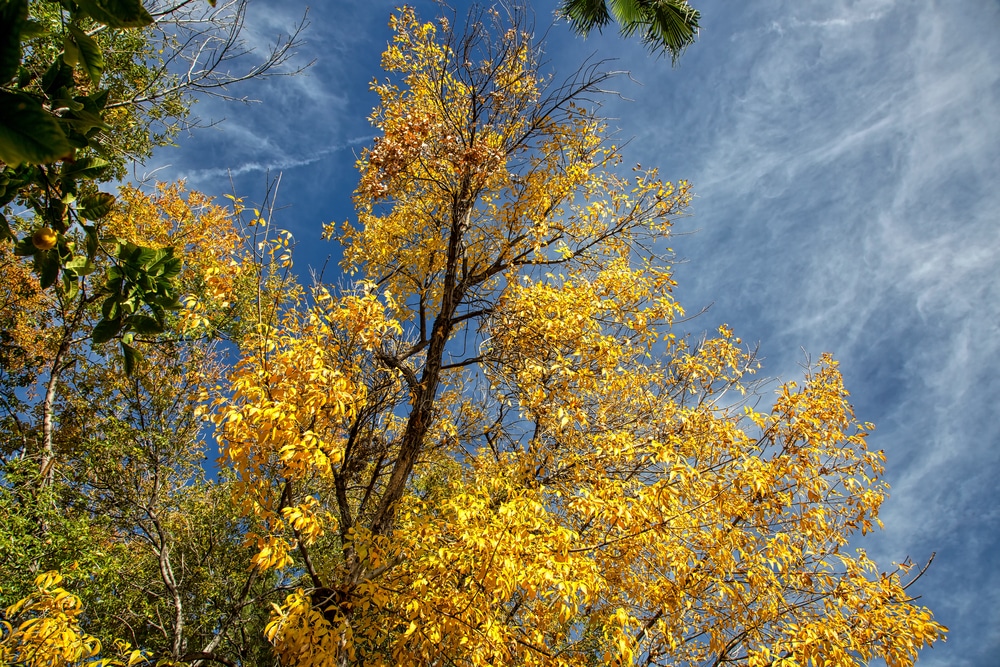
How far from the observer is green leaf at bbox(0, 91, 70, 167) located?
0.88 metres

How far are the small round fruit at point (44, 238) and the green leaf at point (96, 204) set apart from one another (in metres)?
0.16

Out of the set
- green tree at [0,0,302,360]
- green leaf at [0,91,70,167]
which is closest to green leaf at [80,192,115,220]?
green tree at [0,0,302,360]

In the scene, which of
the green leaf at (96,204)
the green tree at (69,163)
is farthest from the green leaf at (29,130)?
the green leaf at (96,204)

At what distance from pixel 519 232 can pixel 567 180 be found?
83cm

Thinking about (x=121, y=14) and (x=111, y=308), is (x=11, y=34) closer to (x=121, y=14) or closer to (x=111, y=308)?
→ (x=121, y=14)

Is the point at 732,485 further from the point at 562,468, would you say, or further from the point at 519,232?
the point at 519,232

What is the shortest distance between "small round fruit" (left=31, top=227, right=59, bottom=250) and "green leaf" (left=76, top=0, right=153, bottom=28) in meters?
0.58

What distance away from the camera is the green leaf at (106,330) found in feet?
5.03

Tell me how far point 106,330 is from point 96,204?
40 centimetres

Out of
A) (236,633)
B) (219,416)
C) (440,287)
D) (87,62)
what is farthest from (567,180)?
(236,633)

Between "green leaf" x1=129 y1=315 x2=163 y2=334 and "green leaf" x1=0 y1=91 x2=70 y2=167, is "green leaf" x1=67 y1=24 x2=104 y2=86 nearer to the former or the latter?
"green leaf" x1=0 y1=91 x2=70 y2=167

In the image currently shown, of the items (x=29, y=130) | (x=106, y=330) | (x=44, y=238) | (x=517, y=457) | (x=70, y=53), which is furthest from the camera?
(x=517, y=457)

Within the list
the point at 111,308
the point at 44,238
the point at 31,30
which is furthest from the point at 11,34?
the point at 111,308

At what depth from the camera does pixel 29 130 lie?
887mm
